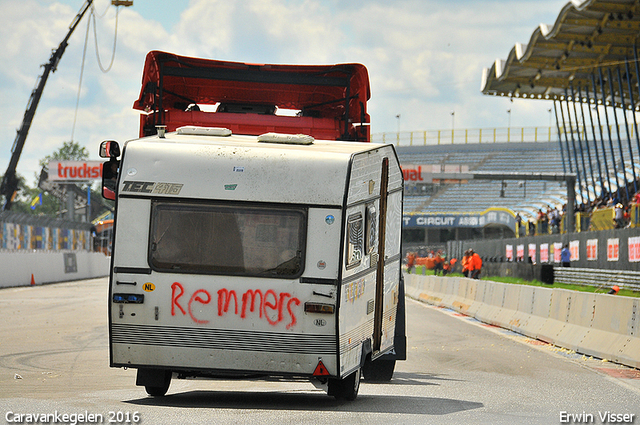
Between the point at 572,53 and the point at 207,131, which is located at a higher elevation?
the point at 572,53

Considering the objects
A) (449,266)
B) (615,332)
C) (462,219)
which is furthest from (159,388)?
(462,219)

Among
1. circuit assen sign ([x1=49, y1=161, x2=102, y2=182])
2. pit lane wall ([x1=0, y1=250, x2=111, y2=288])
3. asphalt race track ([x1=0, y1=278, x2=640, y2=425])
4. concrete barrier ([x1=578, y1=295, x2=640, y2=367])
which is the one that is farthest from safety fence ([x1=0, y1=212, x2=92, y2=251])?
concrete barrier ([x1=578, y1=295, x2=640, y2=367])

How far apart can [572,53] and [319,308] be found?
4121cm

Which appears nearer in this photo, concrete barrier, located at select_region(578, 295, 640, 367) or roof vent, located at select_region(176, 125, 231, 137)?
roof vent, located at select_region(176, 125, 231, 137)

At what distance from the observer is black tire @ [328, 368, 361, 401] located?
9.30m

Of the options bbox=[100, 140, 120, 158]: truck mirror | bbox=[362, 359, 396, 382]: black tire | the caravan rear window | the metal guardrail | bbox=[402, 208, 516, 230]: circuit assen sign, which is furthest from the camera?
bbox=[402, 208, 516, 230]: circuit assen sign

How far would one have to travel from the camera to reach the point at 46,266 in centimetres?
4331

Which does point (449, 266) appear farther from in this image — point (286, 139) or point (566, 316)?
point (286, 139)

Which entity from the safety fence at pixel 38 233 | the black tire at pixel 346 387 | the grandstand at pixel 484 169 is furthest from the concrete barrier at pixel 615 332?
the grandstand at pixel 484 169

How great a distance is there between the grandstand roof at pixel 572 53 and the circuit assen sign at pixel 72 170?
26.0 metres

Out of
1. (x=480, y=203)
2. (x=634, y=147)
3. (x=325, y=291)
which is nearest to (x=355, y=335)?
(x=325, y=291)

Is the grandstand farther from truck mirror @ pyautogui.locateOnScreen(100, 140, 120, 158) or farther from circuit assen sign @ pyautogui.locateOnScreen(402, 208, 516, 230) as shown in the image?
truck mirror @ pyautogui.locateOnScreen(100, 140, 120, 158)

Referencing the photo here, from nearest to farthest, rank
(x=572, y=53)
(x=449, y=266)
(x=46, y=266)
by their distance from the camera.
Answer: (x=46, y=266) < (x=572, y=53) < (x=449, y=266)

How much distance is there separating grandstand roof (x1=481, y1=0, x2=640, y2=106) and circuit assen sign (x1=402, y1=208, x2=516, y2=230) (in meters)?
19.2
